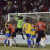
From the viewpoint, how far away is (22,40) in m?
12.7

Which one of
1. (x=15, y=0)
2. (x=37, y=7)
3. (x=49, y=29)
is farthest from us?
(x=15, y=0)

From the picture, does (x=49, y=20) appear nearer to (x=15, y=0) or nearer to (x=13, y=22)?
(x=13, y=22)

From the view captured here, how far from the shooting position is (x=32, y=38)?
454 inches

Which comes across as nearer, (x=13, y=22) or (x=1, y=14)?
(x=13, y=22)

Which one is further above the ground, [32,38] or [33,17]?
[33,17]

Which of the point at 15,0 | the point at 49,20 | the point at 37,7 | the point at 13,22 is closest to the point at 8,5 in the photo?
the point at 15,0

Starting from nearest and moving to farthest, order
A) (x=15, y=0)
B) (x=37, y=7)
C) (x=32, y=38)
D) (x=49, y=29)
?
(x=32, y=38) → (x=49, y=29) → (x=37, y=7) → (x=15, y=0)

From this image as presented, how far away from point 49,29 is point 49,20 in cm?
56

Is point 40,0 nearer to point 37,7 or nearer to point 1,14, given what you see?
point 37,7

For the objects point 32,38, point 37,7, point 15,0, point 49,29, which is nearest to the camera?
point 32,38

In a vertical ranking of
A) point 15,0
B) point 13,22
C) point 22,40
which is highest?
point 15,0

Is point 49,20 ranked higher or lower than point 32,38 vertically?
higher

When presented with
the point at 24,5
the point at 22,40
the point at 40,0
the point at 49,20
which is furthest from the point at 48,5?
the point at 22,40

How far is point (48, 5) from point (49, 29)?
10.8 ft
